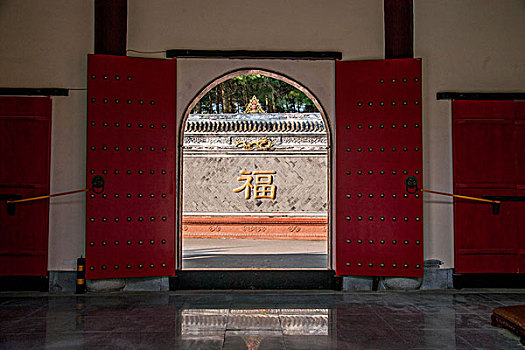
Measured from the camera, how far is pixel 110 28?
5.22m

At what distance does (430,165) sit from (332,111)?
3.99ft

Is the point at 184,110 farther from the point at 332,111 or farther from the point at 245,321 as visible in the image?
the point at 245,321

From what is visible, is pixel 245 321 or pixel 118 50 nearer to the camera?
pixel 245 321

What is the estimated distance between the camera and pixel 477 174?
5.22 metres

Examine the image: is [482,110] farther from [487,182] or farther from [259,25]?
[259,25]

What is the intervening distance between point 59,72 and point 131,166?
4.28 ft

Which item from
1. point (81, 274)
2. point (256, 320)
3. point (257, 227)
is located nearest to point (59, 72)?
point (81, 274)

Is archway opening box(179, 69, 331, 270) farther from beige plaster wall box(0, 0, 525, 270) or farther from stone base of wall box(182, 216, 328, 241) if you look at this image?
beige plaster wall box(0, 0, 525, 270)

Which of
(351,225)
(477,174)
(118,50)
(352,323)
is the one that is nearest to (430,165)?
(477,174)

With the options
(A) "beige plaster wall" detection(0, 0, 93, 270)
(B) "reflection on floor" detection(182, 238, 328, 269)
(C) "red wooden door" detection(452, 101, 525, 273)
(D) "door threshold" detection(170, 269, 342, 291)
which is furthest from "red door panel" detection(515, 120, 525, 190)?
(A) "beige plaster wall" detection(0, 0, 93, 270)

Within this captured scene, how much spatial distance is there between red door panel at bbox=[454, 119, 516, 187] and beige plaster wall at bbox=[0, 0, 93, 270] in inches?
159

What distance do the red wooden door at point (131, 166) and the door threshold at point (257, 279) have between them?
0.28m

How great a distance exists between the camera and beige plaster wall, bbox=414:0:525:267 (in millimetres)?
5246

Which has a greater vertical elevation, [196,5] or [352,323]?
[196,5]
